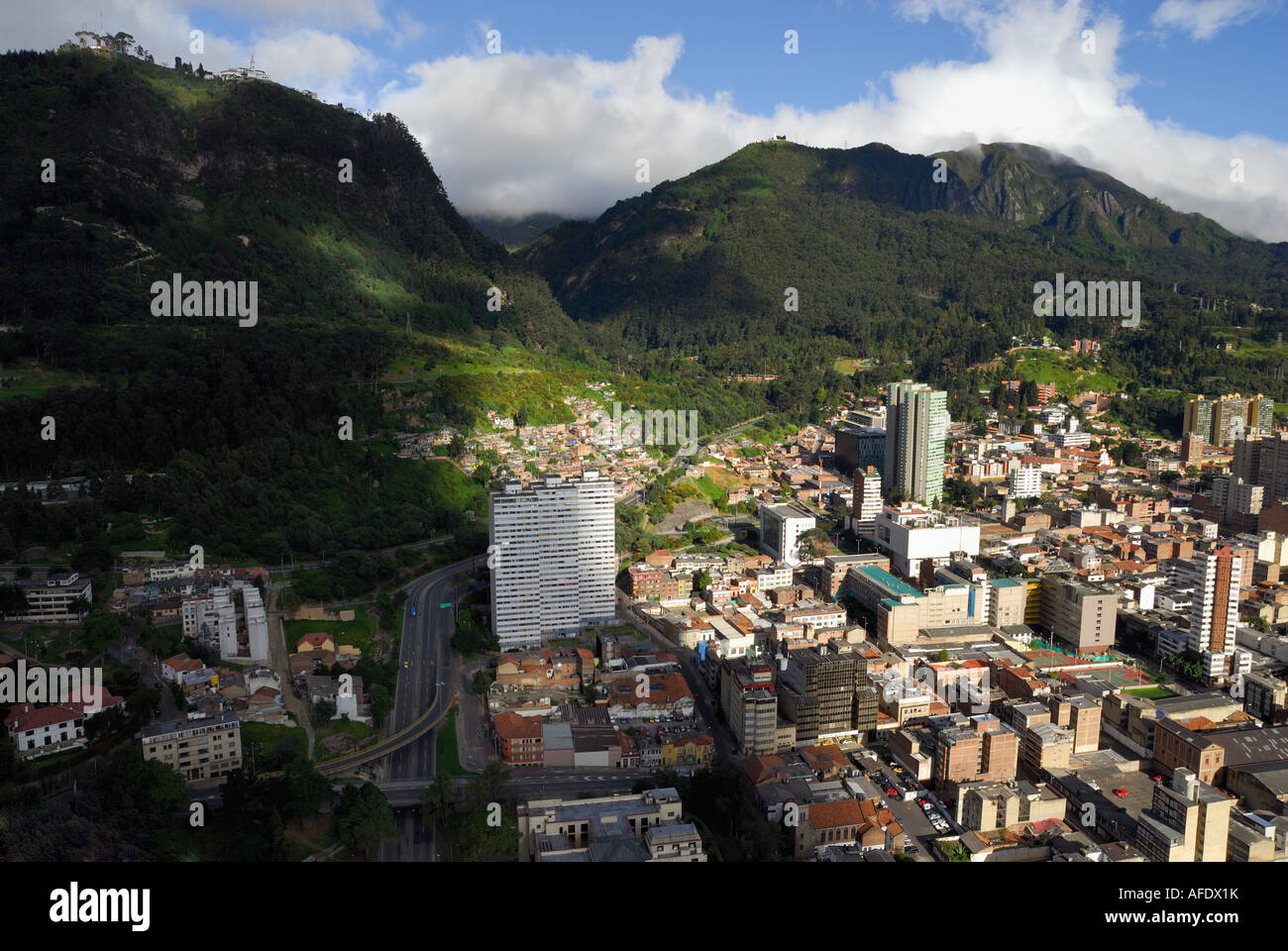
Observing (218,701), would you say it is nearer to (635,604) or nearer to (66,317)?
(635,604)

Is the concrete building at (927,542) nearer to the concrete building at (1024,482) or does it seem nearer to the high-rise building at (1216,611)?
the high-rise building at (1216,611)

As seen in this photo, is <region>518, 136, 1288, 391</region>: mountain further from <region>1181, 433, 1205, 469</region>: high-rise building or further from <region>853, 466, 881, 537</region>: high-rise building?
<region>853, 466, 881, 537</region>: high-rise building

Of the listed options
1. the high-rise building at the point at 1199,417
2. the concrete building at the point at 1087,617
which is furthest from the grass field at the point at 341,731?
the high-rise building at the point at 1199,417

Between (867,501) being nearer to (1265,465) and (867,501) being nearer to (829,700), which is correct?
(829,700)

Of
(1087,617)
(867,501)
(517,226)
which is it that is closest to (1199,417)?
(867,501)

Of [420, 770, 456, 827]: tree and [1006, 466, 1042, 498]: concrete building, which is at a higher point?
[1006, 466, 1042, 498]: concrete building

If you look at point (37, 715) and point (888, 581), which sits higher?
point (888, 581)

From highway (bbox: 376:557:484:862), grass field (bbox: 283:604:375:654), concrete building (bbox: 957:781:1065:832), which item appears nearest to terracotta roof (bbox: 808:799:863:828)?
concrete building (bbox: 957:781:1065:832)
